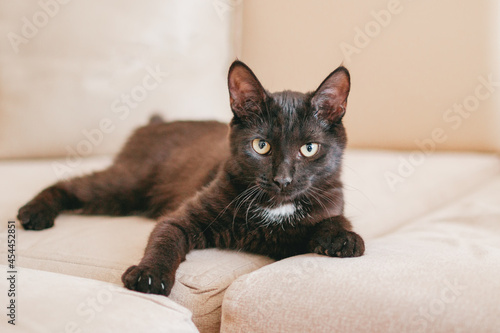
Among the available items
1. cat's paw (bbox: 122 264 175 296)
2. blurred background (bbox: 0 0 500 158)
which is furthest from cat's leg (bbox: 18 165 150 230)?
cat's paw (bbox: 122 264 175 296)

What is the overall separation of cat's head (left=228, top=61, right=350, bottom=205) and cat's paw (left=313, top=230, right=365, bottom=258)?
6.1 inches

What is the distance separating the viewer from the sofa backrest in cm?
208

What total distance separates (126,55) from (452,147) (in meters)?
1.63

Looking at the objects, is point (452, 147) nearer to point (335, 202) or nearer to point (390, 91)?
point (390, 91)

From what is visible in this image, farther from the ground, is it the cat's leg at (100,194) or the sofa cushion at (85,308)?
the sofa cushion at (85,308)

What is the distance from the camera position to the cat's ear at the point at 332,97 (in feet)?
4.30

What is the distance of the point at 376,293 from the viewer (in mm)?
904

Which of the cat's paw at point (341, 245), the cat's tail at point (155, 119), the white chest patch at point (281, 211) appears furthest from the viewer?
the cat's tail at point (155, 119)

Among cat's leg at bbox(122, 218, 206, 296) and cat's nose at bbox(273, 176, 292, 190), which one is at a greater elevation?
cat's nose at bbox(273, 176, 292, 190)

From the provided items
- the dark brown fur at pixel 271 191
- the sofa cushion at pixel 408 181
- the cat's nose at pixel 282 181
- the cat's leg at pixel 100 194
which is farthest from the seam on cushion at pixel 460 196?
the cat's leg at pixel 100 194

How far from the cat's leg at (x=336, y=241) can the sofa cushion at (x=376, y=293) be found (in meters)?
0.04

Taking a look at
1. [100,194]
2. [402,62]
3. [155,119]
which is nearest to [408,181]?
[402,62]

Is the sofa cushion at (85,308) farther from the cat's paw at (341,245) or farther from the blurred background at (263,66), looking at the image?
the blurred background at (263,66)

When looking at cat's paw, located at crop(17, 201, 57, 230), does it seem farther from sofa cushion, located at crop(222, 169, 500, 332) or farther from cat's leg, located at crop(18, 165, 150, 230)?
sofa cushion, located at crop(222, 169, 500, 332)
